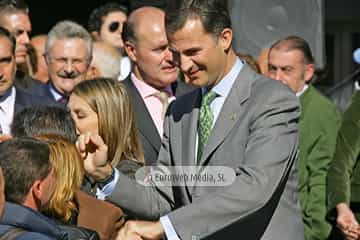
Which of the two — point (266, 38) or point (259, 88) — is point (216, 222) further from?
point (266, 38)

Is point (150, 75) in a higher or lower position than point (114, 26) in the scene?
higher

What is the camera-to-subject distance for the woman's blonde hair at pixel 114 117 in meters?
6.70

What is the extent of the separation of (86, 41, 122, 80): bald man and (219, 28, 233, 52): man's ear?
366 centimetres

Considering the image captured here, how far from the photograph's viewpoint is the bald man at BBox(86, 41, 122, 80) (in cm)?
955

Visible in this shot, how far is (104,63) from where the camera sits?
31.4 feet

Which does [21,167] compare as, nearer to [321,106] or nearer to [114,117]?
[114,117]

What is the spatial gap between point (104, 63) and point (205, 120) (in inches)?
147

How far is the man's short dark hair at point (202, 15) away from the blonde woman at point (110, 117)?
3.33 feet

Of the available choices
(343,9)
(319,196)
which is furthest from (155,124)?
(343,9)

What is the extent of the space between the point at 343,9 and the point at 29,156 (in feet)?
40.3

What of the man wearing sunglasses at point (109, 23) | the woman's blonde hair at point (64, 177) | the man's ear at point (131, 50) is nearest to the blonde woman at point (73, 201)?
the woman's blonde hair at point (64, 177)

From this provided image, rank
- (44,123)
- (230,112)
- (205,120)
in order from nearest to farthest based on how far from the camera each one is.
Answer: (230,112) → (205,120) → (44,123)

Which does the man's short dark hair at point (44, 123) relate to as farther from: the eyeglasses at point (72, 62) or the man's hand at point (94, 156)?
the eyeglasses at point (72, 62)

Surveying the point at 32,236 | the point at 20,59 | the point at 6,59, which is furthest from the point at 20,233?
the point at 20,59
